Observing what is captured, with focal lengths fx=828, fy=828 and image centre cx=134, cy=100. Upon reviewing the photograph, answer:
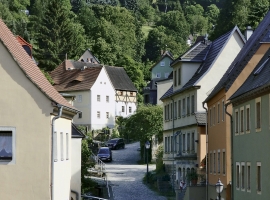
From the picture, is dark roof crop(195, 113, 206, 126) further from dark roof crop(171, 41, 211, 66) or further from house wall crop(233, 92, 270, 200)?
house wall crop(233, 92, 270, 200)

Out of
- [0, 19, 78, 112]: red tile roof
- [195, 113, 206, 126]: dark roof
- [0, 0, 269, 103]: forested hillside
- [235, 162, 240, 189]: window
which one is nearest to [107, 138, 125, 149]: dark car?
[0, 0, 269, 103]: forested hillside

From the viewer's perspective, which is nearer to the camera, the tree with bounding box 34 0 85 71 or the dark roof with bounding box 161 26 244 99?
the dark roof with bounding box 161 26 244 99

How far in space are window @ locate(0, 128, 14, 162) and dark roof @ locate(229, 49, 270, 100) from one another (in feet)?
28.9

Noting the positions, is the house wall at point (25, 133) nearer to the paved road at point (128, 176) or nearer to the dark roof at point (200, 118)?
the paved road at point (128, 176)

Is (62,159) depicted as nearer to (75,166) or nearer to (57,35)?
(75,166)

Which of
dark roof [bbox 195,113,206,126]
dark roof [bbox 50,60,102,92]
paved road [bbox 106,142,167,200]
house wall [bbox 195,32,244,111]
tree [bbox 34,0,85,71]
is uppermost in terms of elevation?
tree [bbox 34,0,85,71]

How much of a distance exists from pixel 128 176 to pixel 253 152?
2994 centimetres

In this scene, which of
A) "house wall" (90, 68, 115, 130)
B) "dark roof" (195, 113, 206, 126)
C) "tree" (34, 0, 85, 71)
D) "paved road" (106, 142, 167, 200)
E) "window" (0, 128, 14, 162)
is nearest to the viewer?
"window" (0, 128, 14, 162)

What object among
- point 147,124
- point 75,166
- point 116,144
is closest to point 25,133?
point 75,166

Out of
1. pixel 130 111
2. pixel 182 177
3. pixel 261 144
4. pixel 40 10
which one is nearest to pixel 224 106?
pixel 261 144

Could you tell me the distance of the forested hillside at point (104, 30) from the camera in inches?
4473

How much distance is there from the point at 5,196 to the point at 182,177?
25875mm

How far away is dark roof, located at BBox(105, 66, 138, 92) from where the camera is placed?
10712cm

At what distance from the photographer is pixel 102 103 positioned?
326ft
